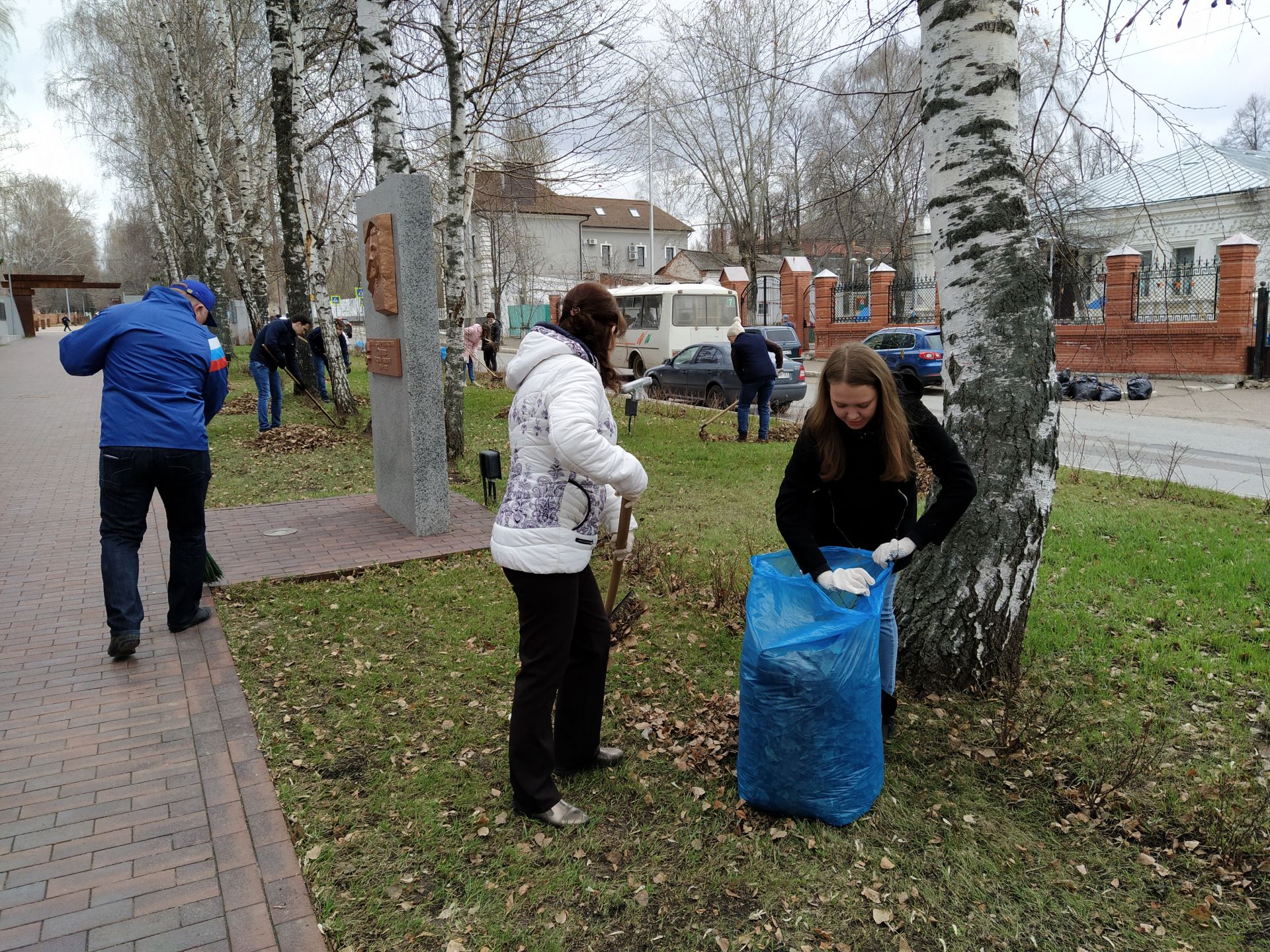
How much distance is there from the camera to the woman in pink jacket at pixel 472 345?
810 inches

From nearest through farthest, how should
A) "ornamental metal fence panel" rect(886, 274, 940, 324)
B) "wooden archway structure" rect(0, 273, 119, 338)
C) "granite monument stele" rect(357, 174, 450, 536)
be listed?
"granite monument stele" rect(357, 174, 450, 536)
"ornamental metal fence panel" rect(886, 274, 940, 324)
"wooden archway structure" rect(0, 273, 119, 338)

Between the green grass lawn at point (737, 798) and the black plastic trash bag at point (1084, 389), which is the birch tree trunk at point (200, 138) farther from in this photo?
the black plastic trash bag at point (1084, 389)

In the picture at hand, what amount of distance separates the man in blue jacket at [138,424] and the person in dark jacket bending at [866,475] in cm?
321

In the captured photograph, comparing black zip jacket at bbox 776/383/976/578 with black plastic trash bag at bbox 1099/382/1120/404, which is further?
black plastic trash bag at bbox 1099/382/1120/404

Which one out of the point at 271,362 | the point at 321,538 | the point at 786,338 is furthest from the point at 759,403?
the point at 786,338

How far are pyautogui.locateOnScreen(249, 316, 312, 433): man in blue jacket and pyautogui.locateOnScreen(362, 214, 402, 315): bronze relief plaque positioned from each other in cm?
567

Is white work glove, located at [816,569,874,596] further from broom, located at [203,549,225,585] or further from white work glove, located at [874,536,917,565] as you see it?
broom, located at [203,549,225,585]

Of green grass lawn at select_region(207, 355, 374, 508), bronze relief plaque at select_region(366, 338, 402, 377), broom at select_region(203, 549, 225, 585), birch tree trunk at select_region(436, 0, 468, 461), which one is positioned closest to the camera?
broom at select_region(203, 549, 225, 585)

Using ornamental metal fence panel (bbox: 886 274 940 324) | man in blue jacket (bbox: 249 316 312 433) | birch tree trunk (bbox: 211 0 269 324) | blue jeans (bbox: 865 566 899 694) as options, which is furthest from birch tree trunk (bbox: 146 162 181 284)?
blue jeans (bbox: 865 566 899 694)

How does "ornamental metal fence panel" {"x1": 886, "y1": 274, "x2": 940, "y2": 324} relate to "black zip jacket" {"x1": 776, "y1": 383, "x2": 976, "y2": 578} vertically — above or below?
above

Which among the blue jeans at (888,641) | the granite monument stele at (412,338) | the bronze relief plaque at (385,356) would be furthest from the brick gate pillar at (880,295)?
the blue jeans at (888,641)

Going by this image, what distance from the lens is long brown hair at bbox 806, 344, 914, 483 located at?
288 cm

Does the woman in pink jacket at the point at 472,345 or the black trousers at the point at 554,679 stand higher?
the woman in pink jacket at the point at 472,345

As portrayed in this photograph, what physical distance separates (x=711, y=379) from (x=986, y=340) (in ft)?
43.3
